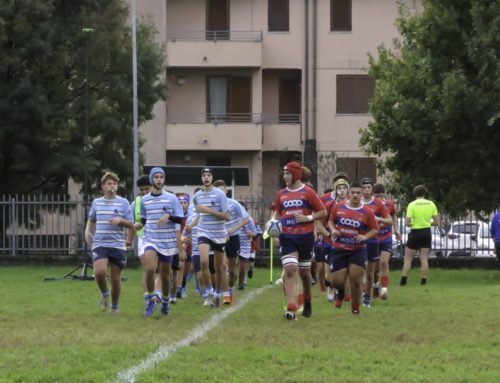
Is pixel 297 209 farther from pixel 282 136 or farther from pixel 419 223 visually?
pixel 282 136

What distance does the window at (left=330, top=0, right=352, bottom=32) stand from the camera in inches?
1649

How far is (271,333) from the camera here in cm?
1248

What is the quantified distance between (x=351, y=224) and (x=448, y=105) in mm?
10287

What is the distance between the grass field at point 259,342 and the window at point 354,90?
23.6 metres

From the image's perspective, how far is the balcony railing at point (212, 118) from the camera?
137 feet

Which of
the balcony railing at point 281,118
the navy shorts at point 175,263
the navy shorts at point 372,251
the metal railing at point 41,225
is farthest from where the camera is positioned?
the balcony railing at point 281,118

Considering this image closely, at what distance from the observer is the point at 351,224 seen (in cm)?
1502

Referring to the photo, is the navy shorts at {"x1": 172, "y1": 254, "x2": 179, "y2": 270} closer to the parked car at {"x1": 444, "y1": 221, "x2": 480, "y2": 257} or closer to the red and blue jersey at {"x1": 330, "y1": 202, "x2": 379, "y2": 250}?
the red and blue jersey at {"x1": 330, "y1": 202, "x2": 379, "y2": 250}

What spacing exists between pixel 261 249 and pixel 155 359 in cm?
2054

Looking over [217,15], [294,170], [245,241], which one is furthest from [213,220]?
[217,15]

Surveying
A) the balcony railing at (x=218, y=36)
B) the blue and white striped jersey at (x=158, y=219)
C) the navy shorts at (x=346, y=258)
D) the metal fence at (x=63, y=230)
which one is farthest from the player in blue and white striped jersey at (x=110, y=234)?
the balcony railing at (x=218, y=36)

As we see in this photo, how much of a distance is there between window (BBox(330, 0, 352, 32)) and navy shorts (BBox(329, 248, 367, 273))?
27591 mm

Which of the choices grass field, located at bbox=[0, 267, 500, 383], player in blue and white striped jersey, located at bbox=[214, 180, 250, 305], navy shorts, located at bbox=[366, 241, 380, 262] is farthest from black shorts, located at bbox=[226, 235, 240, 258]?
navy shorts, located at bbox=[366, 241, 380, 262]

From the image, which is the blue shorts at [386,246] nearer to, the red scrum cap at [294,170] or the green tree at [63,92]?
the red scrum cap at [294,170]
